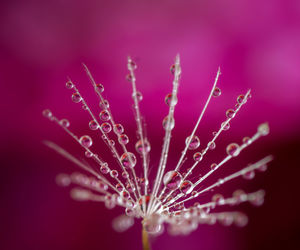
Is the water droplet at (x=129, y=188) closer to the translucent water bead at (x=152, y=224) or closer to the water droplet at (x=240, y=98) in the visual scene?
the translucent water bead at (x=152, y=224)

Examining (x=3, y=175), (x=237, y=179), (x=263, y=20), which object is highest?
(x=263, y=20)

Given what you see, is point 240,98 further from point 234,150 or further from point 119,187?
point 119,187

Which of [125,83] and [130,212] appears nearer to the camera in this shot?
[130,212]

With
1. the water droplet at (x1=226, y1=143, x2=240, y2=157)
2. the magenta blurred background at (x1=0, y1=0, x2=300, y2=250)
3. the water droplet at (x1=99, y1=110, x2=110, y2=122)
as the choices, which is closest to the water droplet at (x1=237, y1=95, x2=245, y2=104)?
the water droplet at (x1=226, y1=143, x2=240, y2=157)

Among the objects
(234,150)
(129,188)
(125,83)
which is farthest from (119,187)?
(125,83)

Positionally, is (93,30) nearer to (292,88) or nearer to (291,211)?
(292,88)

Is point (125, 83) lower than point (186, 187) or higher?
higher

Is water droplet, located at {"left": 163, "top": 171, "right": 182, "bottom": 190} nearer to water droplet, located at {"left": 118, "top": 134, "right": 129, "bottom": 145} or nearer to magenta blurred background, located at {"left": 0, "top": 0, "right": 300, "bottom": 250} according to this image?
water droplet, located at {"left": 118, "top": 134, "right": 129, "bottom": 145}

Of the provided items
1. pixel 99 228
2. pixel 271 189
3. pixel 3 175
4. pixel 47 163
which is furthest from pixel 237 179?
pixel 3 175
